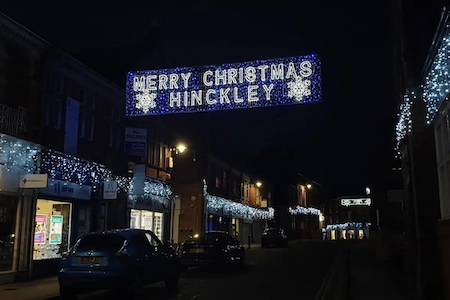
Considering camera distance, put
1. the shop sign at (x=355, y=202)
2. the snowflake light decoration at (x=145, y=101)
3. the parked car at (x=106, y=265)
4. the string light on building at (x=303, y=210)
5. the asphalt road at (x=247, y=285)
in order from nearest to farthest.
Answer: the parked car at (x=106, y=265) < the asphalt road at (x=247, y=285) < the snowflake light decoration at (x=145, y=101) < the string light on building at (x=303, y=210) < the shop sign at (x=355, y=202)

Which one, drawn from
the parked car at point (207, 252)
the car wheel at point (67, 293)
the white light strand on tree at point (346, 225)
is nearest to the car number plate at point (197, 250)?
the parked car at point (207, 252)

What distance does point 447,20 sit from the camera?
808cm

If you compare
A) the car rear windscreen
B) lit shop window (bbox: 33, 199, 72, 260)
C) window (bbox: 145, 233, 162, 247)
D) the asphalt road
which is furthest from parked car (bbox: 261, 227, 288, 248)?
the car rear windscreen

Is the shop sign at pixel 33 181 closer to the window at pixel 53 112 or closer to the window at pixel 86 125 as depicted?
the window at pixel 53 112

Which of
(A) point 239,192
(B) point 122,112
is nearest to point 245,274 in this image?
(B) point 122,112

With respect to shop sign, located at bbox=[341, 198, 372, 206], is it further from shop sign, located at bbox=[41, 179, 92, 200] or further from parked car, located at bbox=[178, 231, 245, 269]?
shop sign, located at bbox=[41, 179, 92, 200]

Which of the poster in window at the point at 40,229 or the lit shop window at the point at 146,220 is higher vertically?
the lit shop window at the point at 146,220

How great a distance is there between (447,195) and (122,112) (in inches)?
632

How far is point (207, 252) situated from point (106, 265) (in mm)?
8741

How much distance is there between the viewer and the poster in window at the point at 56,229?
59.9 feet

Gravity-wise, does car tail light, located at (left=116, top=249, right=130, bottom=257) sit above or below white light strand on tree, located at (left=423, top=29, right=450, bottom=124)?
below

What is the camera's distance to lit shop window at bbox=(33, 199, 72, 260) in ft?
57.1

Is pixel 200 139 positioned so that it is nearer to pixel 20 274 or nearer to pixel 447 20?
pixel 20 274

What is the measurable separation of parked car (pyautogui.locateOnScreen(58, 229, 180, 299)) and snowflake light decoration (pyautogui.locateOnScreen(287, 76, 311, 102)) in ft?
24.5
